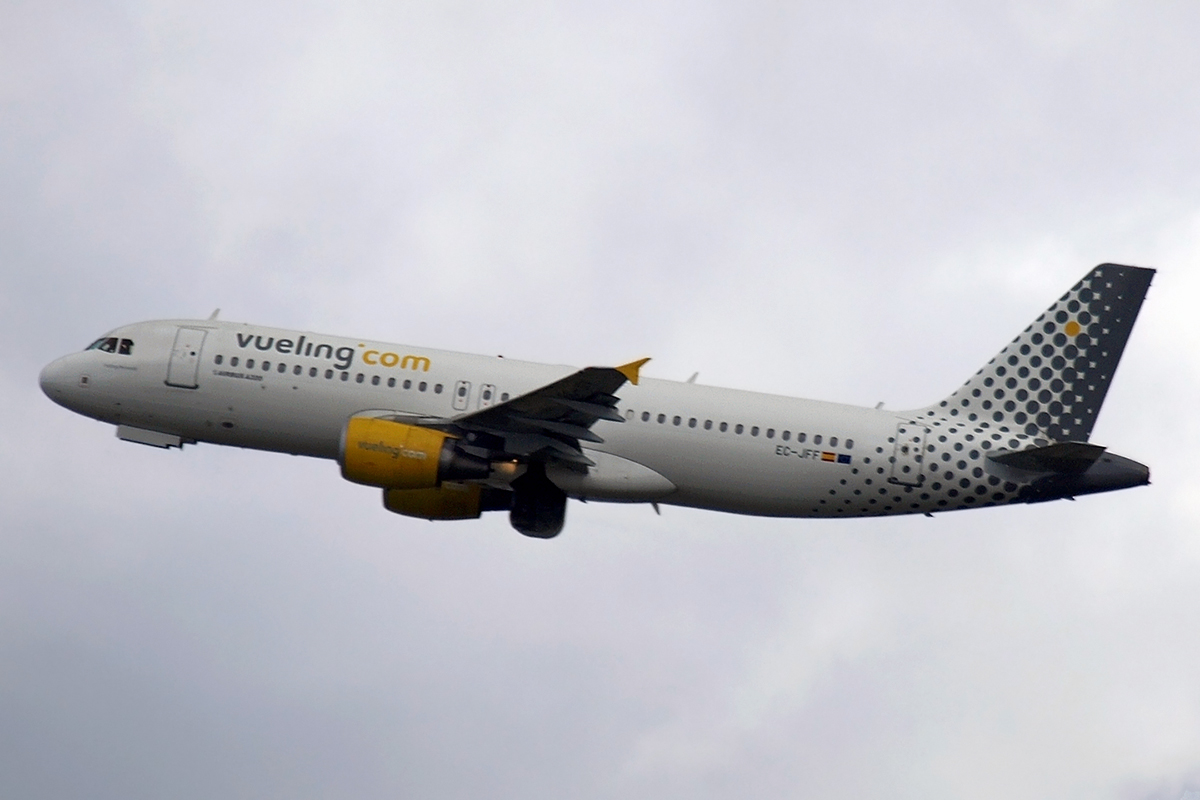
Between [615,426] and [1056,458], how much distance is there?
11.4 meters

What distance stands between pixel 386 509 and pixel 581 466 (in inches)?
263

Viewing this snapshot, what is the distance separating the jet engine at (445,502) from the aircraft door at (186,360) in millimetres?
6177

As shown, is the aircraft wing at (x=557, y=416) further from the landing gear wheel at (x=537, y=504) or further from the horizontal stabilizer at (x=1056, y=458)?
the horizontal stabilizer at (x=1056, y=458)

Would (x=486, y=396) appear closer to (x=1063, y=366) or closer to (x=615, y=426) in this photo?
(x=615, y=426)

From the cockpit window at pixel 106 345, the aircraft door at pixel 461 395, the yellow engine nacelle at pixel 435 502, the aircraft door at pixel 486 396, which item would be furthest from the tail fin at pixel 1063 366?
the cockpit window at pixel 106 345

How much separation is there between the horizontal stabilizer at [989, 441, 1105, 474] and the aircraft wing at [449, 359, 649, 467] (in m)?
10.3

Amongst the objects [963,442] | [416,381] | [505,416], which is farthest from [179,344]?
[963,442]

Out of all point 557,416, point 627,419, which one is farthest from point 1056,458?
point 557,416

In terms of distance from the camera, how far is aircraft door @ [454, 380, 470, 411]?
4191cm

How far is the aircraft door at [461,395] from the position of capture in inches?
1650

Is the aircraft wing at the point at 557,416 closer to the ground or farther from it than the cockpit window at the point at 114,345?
closer to the ground

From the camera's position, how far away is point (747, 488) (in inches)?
1634

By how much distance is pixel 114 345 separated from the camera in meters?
44.0

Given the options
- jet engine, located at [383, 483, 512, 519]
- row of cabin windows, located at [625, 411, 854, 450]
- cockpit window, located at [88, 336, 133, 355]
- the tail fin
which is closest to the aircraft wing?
row of cabin windows, located at [625, 411, 854, 450]
